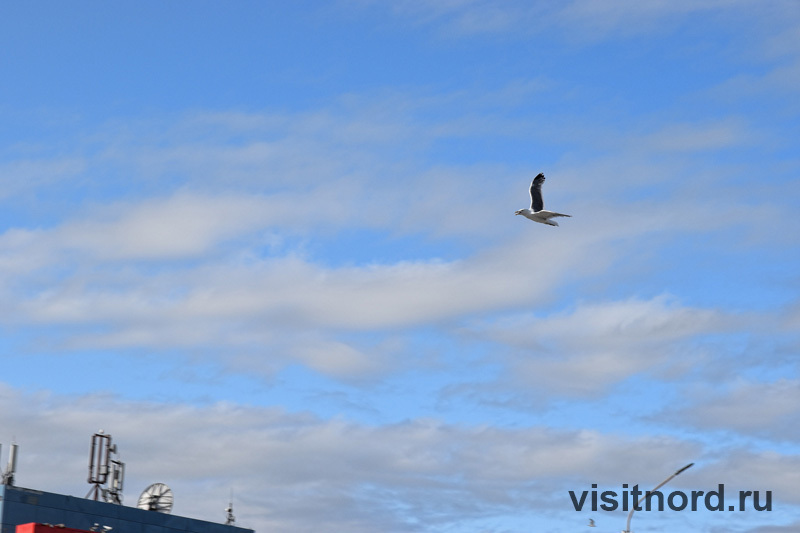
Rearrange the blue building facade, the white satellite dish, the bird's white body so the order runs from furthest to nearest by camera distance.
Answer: the white satellite dish
the blue building facade
the bird's white body

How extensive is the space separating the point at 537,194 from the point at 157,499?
30689 mm

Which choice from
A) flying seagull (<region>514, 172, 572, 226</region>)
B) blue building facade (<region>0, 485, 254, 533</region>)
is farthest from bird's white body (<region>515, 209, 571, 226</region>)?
A: blue building facade (<region>0, 485, 254, 533</region>)

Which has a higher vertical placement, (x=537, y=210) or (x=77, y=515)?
(x=537, y=210)

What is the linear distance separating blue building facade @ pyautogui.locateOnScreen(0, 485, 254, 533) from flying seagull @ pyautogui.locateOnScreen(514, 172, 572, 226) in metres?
28.8

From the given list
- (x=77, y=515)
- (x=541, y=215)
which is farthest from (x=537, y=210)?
(x=77, y=515)

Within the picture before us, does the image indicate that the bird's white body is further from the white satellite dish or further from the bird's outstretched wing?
the white satellite dish

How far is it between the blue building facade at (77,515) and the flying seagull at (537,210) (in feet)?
94.6

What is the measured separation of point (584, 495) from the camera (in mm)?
85250

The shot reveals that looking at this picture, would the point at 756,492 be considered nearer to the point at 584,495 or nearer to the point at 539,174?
the point at 584,495


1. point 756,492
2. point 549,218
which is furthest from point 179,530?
point 756,492

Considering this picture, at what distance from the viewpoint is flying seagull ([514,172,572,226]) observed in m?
59.0

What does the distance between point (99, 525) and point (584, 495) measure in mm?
32535

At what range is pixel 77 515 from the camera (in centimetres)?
6925

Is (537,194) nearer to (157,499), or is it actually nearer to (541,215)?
(541,215)
